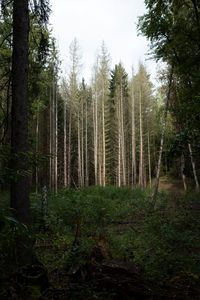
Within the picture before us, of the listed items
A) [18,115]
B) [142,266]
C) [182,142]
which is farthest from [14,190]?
[182,142]

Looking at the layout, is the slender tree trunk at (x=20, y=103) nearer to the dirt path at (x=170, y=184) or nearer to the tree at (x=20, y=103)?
the tree at (x=20, y=103)

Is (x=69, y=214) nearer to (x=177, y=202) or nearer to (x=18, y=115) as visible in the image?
(x=18, y=115)

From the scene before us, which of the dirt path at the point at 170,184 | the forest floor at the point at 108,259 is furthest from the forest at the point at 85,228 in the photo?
the dirt path at the point at 170,184

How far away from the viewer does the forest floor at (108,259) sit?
2.58 m

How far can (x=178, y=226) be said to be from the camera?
18.4 ft

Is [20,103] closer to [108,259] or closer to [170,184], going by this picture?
[108,259]

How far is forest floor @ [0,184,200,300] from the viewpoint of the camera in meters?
2.58

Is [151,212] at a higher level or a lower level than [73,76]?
lower

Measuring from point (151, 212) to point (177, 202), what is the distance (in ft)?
7.41

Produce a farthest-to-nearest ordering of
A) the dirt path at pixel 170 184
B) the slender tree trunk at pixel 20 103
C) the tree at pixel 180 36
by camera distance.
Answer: the dirt path at pixel 170 184 → the tree at pixel 180 36 → the slender tree trunk at pixel 20 103

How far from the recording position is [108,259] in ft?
11.7

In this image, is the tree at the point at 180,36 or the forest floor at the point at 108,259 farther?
the tree at the point at 180,36

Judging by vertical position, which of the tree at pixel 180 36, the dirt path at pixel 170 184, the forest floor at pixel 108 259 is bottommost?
the dirt path at pixel 170 184

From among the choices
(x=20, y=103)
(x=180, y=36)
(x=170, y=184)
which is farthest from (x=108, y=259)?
(x=170, y=184)
